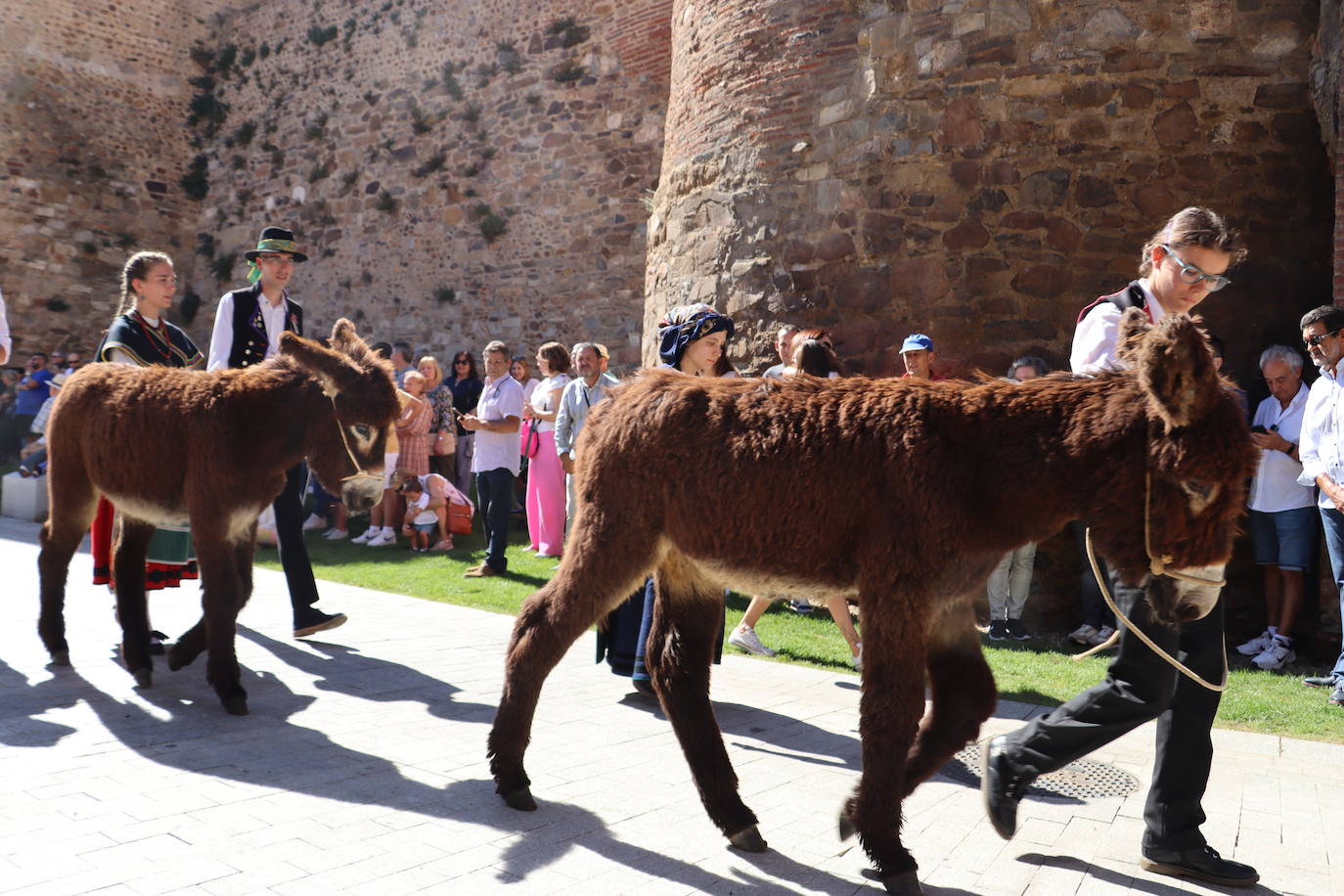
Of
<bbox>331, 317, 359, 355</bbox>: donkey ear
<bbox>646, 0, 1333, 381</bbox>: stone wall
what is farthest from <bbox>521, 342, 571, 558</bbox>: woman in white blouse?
<bbox>331, 317, 359, 355</bbox>: donkey ear

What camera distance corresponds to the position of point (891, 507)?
306cm

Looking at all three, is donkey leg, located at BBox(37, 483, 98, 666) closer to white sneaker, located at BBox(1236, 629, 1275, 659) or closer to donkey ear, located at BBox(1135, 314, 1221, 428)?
donkey ear, located at BBox(1135, 314, 1221, 428)

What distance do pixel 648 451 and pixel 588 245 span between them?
14.0 m

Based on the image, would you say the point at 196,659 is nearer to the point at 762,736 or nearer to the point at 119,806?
the point at 119,806

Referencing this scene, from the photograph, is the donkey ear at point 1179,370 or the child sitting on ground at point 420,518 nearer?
the donkey ear at point 1179,370

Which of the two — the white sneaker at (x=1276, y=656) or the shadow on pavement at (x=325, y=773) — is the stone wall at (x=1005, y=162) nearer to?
the white sneaker at (x=1276, y=656)

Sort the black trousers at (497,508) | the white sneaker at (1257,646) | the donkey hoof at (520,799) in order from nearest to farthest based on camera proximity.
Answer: the donkey hoof at (520,799), the white sneaker at (1257,646), the black trousers at (497,508)

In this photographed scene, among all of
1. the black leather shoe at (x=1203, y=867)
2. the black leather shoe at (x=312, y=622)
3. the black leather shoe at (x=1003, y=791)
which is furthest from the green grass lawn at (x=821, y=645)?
the black leather shoe at (x=312, y=622)

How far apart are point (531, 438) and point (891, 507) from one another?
8.32 metres

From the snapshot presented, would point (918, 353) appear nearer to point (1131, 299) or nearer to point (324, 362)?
point (1131, 299)

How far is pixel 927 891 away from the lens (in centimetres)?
318

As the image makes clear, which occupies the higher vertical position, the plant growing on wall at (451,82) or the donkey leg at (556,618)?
the plant growing on wall at (451,82)

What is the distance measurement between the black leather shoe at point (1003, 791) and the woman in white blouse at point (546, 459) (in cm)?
734

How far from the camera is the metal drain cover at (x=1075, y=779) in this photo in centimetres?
427
